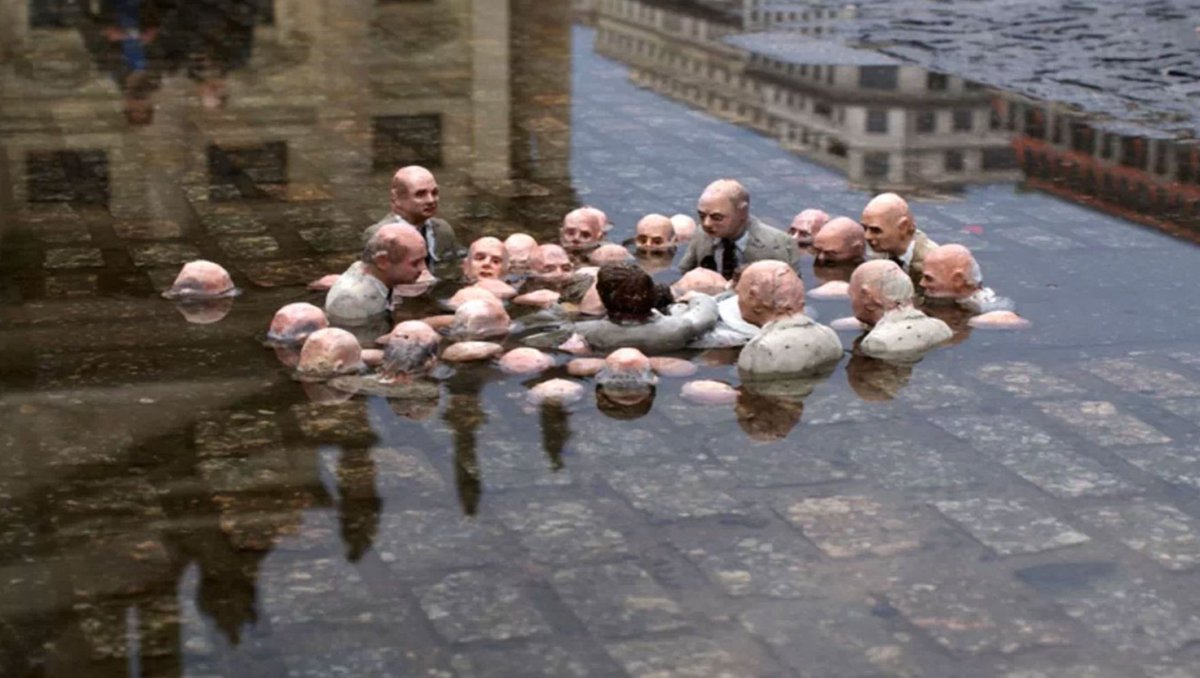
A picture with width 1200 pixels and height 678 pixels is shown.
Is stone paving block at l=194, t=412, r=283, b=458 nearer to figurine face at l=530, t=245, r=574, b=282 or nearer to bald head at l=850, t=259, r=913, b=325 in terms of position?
figurine face at l=530, t=245, r=574, b=282

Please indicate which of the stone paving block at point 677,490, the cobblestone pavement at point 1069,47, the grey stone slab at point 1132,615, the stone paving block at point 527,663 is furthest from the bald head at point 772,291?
the cobblestone pavement at point 1069,47

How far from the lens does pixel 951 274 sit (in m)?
8.98

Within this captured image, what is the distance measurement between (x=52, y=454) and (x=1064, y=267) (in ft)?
16.1

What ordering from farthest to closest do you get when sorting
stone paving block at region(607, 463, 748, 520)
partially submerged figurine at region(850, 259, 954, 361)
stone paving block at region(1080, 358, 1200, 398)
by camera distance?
1. partially submerged figurine at region(850, 259, 954, 361)
2. stone paving block at region(1080, 358, 1200, 398)
3. stone paving block at region(607, 463, 748, 520)

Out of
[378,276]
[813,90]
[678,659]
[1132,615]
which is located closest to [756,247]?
[378,276]

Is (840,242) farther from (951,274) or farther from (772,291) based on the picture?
(772,291)

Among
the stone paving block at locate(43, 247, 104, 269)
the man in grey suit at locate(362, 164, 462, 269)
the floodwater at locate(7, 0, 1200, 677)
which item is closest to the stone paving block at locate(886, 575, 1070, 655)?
the floodwater at locate(7, 0, 1200, 677)

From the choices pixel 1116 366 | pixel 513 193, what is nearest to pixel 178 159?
pixel 513 193

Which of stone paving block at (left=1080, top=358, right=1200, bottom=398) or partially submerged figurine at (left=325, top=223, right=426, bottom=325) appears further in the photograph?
partially submerged figurine at (left=325, top=223, right=426, bottom=325)

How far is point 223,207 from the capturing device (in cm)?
1114

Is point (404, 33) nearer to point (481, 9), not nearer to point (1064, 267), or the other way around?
point (481, 9)

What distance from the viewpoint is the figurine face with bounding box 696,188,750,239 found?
29.9ft

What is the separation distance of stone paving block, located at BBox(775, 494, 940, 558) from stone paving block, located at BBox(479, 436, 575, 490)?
79 cm

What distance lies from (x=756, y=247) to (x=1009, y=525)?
121 inches
